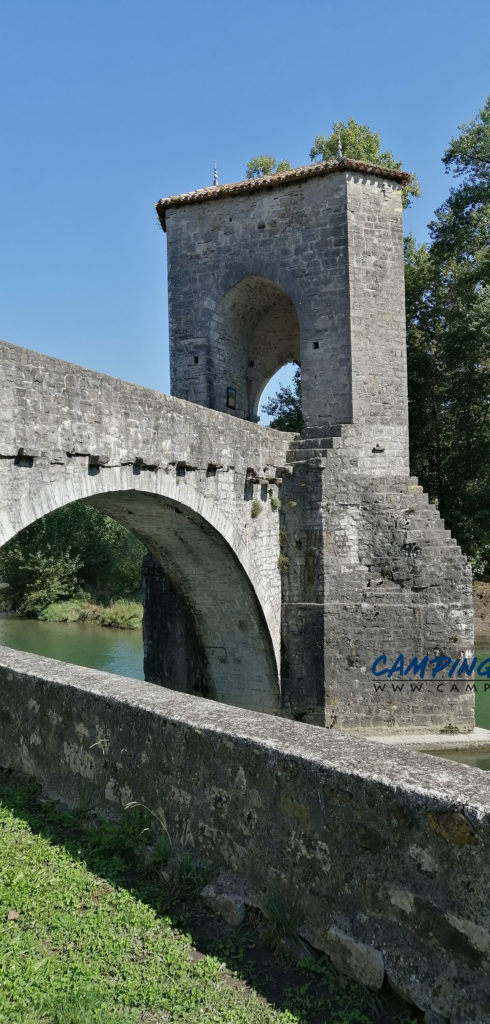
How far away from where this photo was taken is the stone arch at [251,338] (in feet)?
41.9

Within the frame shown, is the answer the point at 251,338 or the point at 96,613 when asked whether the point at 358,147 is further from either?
the point at 96,613

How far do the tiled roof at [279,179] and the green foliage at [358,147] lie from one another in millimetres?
9027

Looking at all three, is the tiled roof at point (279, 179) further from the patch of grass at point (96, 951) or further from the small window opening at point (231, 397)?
the patch of grass at point (96, 951)

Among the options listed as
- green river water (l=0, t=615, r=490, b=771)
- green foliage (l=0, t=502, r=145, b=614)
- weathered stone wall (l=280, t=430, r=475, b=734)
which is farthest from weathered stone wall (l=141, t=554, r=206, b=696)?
green foliage (l=0, t=502, r=145, b=614)

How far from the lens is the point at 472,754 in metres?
9.98

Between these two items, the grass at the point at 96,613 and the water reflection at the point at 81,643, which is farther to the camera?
the grass at the point at 96,613

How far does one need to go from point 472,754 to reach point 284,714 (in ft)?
8.81

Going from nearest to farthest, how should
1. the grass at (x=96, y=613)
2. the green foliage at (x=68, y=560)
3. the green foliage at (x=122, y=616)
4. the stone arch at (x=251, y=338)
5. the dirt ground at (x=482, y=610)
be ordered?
the stone arch at (x=251, y=338) < the dirt ground at (x=482, y=610) < the green foliage at (x=122, y=616) < the grass at (x=96, y=613) < the green foliage at (x=68, y=560)

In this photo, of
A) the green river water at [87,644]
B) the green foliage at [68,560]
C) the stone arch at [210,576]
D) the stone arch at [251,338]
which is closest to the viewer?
the stone arch at [210,576]

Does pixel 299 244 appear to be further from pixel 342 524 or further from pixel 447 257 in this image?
pixel 447 257

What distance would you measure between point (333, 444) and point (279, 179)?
4.50 m

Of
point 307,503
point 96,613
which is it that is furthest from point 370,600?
point 96,613

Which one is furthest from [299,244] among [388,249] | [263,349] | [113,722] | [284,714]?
[113,722]

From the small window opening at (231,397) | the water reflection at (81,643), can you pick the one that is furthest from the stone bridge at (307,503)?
the water reflection at (81,643)
